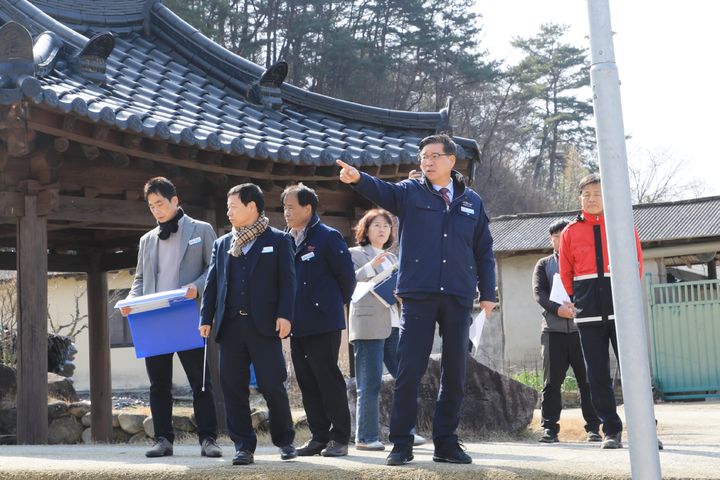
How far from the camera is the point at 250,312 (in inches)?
237

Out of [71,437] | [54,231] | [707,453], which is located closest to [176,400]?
[71,437]

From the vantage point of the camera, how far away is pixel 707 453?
643cm

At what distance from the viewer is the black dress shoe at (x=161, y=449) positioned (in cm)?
644

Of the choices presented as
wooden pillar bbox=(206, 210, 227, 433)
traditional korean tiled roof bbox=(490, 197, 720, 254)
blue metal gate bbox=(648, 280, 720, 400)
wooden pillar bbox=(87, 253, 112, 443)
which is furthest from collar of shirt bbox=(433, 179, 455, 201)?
traditional korean tiled roof bbox=(490, 197, 720, 254)

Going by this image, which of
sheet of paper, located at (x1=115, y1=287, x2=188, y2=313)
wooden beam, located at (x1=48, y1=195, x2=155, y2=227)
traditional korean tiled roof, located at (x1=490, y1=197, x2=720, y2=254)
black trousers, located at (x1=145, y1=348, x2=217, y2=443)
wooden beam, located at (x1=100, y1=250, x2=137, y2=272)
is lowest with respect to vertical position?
black trousers, located at (x1=145, y1=348, x2=217, y2=443)

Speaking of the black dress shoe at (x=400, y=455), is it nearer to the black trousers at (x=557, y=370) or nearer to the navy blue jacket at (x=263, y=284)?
the navy blue jacket at (x=263, y=284)

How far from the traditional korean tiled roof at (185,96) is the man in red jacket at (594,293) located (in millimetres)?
2731

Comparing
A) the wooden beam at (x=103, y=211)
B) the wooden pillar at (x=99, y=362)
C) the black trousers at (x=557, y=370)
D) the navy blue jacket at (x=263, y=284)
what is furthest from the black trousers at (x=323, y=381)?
the wooden pillar at (x=99, y=362)

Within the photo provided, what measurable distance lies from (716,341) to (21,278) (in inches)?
564

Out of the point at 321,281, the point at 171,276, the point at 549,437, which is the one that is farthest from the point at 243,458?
the point at 549,437

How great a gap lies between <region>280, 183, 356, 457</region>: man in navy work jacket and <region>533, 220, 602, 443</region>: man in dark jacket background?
9.53 feet

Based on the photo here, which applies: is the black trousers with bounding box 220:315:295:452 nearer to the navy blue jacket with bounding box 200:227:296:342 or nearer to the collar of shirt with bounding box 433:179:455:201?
the navy blue jacket with bounding box 200:227:296:342

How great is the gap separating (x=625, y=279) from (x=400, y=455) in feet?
6.66

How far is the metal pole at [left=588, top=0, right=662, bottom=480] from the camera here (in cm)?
404
